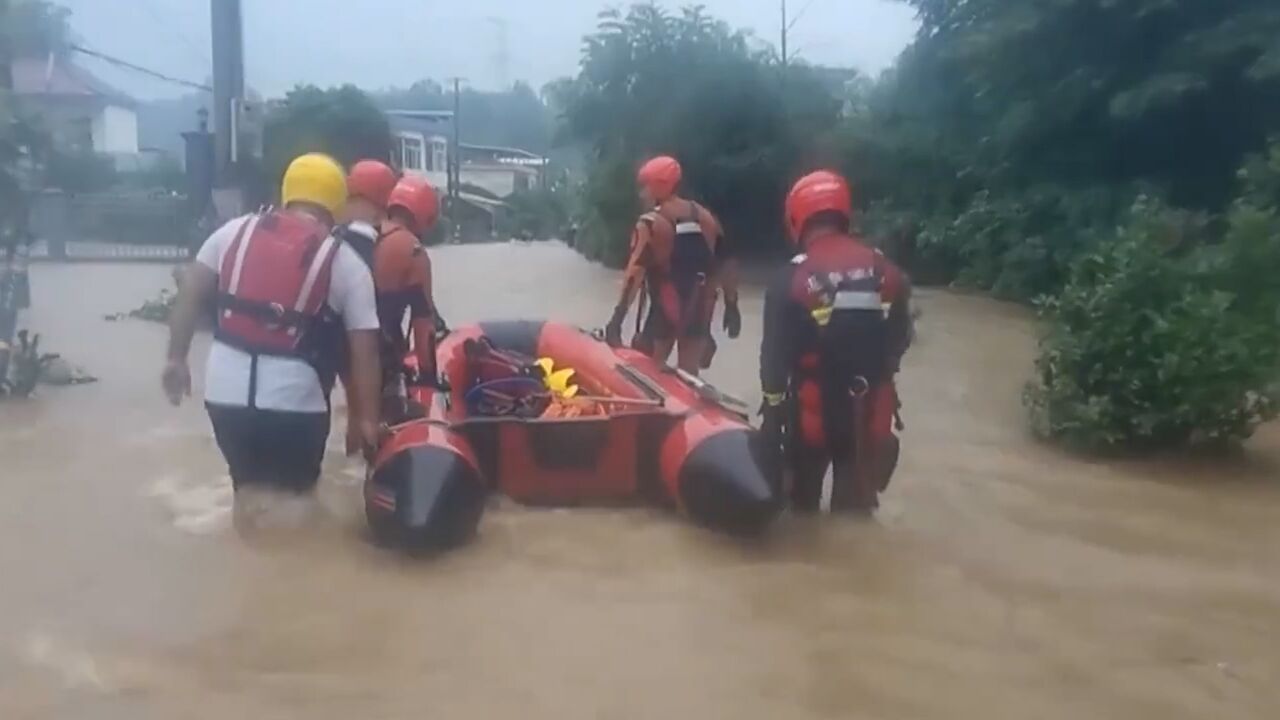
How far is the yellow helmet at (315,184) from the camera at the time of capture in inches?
240

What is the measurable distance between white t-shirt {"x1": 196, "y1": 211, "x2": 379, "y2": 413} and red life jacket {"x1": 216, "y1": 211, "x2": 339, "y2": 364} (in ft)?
0.11

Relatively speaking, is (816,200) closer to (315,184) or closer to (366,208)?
(315,184)

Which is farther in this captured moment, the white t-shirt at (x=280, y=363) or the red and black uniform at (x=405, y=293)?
the red and black uniform at (x=405, y=293)

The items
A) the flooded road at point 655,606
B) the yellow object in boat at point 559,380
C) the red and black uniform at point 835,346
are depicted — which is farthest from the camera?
the yellow object in boat at point 559,380

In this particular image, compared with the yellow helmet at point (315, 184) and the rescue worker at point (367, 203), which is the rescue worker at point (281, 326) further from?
the rescue worker at point (367, 203)

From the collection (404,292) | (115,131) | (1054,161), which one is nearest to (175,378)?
(404,292)

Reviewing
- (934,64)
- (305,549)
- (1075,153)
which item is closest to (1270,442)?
(305,549)

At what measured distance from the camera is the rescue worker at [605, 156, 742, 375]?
8992 millimetres

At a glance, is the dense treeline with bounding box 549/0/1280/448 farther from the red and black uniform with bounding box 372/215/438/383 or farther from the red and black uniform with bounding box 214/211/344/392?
the red and black uniform with bounding box 214/211/344/392

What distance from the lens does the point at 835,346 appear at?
21.2 ft

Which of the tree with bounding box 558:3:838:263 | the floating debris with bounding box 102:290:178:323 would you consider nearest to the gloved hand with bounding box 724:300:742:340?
the floating debris with bounding box 102:290:178:323

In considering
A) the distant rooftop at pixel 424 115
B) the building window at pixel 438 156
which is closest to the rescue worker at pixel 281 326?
the distant rooftop at pixel 424 115

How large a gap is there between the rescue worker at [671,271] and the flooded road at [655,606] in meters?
1.48

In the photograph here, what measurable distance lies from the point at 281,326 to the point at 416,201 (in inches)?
66.0
